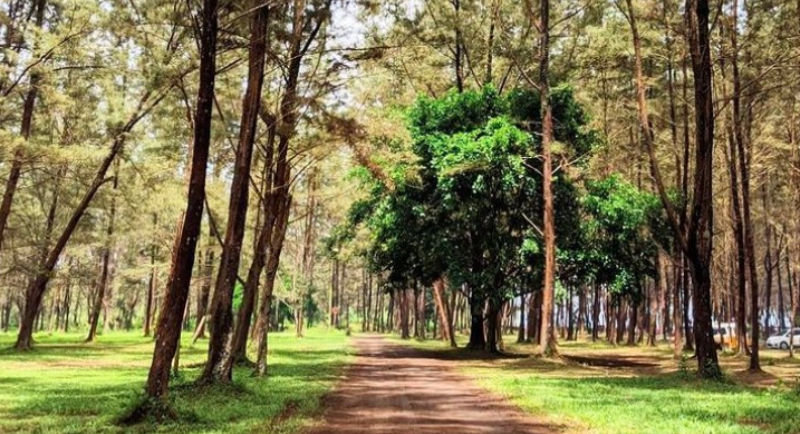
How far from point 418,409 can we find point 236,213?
584cm

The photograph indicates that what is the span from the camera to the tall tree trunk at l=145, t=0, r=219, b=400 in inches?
396

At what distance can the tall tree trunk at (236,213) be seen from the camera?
14.0m

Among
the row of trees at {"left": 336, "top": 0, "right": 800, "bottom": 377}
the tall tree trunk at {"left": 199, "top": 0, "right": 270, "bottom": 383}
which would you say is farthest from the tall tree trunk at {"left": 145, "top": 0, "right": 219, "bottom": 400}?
the row of trees at {"left": 336, "top": 0, "right": 800, "bottom": 377}

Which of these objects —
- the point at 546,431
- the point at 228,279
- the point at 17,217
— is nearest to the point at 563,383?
the point at 546,431

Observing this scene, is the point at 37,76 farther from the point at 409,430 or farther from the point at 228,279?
the point at 409,430

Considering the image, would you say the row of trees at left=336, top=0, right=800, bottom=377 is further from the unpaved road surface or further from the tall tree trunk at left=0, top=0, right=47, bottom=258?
the tall tree trunk at left=0, top=0, right=47, bottom=258

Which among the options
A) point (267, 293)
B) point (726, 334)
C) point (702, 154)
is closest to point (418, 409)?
point (267, 293)

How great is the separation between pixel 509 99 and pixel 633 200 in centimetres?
658

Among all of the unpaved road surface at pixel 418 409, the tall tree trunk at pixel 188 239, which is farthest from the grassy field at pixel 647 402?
the tall tree trunk at pixel 188 239

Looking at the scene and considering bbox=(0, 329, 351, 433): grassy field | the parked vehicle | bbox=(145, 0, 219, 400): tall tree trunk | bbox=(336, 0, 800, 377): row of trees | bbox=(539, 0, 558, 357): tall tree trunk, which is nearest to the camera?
bbox=(0, 329, 351, 433): grassy field

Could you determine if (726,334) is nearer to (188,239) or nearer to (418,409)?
(418,409)

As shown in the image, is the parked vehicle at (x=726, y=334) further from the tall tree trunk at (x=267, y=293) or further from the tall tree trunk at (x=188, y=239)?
the tall tree trunk at (x=188, y=239)

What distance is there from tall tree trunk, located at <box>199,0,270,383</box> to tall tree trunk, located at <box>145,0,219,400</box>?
9.69 ft

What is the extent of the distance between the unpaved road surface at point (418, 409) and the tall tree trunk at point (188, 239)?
2477mm
